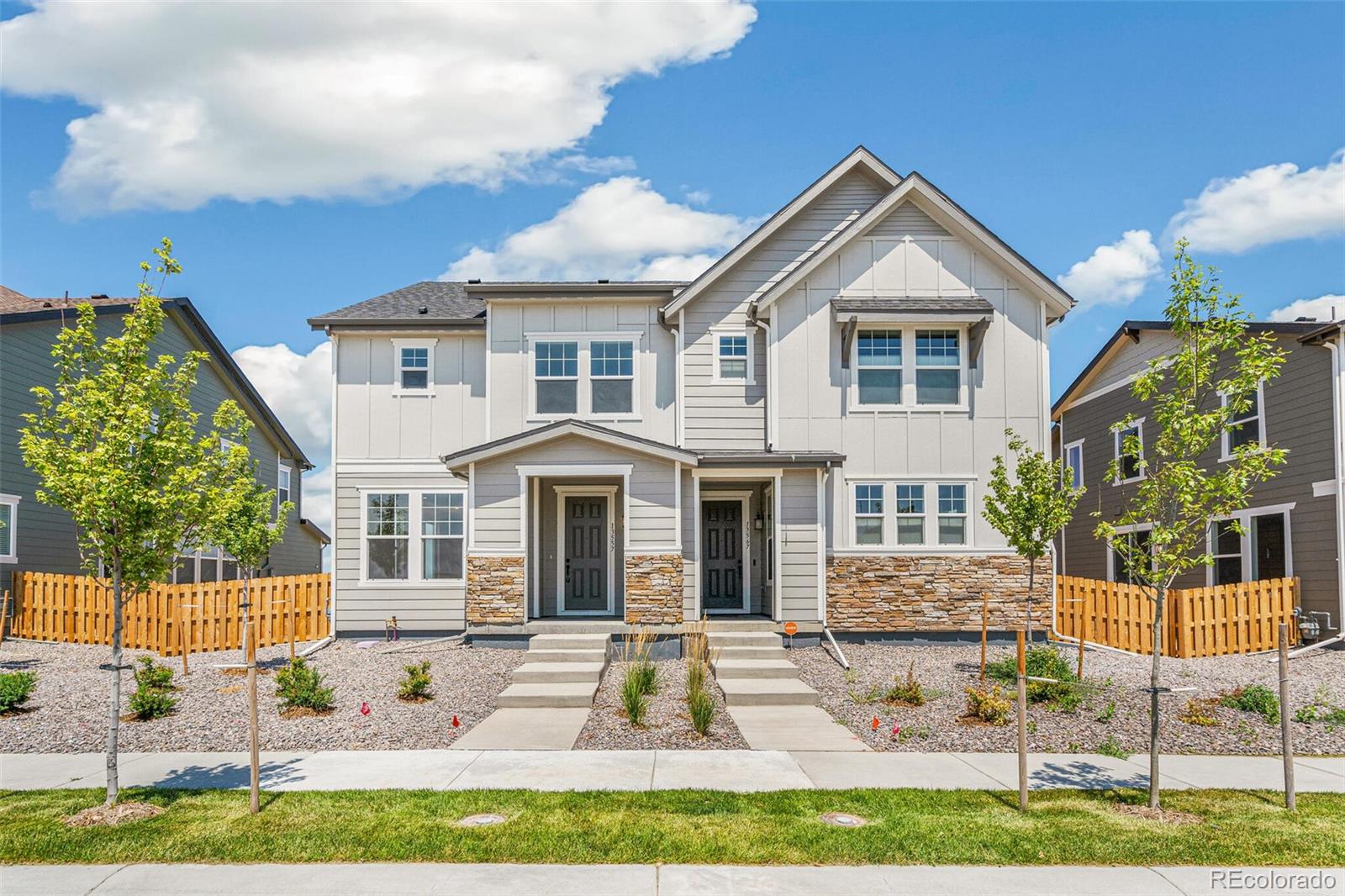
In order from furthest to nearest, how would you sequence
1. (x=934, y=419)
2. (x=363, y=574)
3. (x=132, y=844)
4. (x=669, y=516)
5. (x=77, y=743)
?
(x=363, y=574) → (x=934, y=419) → (x=669, y=516) → (x=77, y=743) → (x=132, y=844)

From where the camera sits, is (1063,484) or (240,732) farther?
(1063,484)

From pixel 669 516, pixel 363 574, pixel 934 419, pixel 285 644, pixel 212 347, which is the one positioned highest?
pixel 212 347

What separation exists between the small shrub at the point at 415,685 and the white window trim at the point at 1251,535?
539 inches

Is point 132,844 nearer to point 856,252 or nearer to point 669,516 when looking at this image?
point 669,516

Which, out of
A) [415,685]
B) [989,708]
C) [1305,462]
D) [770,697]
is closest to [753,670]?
[770,697]

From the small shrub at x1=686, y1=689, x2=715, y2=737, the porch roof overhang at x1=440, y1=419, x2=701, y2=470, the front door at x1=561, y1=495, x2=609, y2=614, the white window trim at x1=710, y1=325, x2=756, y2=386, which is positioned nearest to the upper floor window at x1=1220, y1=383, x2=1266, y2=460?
the white window trim at x1=710, y1=325, x2=756, y2=386

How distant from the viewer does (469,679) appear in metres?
13.4

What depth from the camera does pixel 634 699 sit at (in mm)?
10938

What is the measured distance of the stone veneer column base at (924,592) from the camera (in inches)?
661

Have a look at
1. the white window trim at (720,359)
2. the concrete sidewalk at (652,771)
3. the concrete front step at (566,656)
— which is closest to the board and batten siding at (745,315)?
the white window trim at (720,359)

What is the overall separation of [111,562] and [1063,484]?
11661 millimetres

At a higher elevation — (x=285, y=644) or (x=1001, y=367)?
(x=1001, y=367)

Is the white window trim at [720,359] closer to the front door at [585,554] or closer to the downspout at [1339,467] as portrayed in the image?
the front door at [585,554]

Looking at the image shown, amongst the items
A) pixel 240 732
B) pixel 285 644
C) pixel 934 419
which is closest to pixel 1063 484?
pixel 934 419
